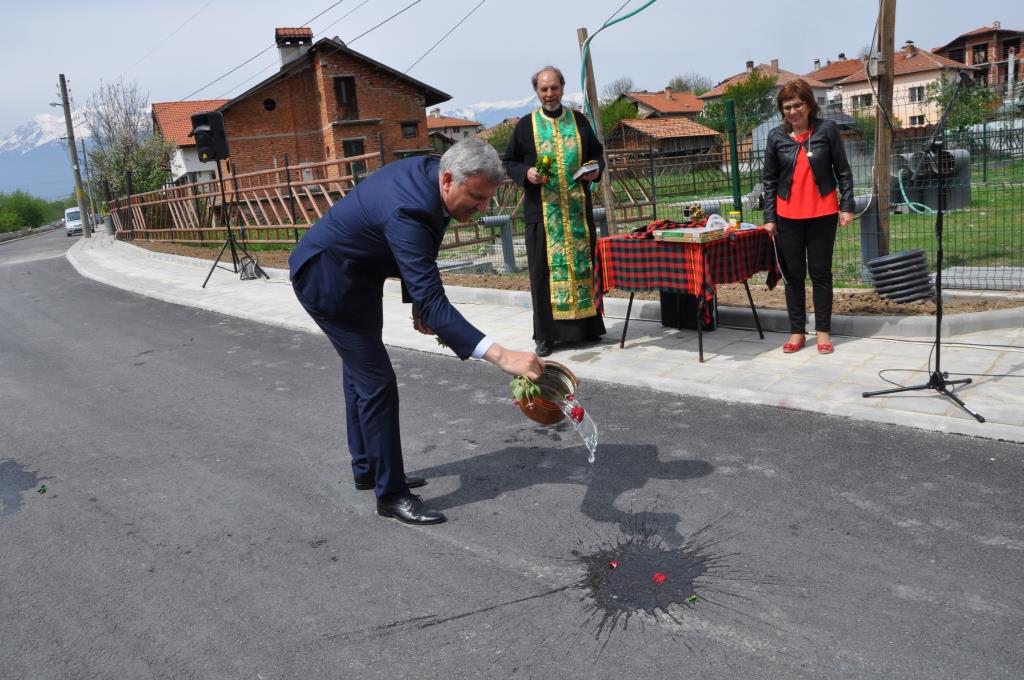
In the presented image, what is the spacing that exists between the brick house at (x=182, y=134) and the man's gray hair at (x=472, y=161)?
4932cm

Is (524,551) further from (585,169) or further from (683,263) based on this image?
(585,169)

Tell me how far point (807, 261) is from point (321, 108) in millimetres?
40335

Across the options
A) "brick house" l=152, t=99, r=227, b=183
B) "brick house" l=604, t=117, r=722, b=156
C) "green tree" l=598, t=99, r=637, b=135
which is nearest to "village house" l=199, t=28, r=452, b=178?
"brick house" l=152, t=99, r=227, b=183

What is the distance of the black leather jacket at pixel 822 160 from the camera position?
6062 mm

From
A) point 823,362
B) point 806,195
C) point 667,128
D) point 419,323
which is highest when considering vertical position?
point 667,128

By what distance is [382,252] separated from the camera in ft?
12.2

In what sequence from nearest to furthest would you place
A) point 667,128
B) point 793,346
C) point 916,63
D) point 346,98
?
point 793,346 → point 346,98 → point 667,128 → point 916,63

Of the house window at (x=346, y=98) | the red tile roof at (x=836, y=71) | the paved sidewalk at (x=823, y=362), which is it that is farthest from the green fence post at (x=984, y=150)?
the red tile roof at (x=836, y=71)

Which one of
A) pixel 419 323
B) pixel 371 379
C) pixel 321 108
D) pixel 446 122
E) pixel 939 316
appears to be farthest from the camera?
pixel 446 122

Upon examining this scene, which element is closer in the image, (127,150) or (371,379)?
(371,379)

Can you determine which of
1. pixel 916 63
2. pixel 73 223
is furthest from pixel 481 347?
pixel 916 63

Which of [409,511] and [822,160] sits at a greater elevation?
[822,160]

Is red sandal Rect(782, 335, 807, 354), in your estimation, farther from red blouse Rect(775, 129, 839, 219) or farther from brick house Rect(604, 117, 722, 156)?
brick house Rect(604, 117, 722, 156)

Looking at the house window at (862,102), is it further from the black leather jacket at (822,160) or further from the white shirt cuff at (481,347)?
the white shirt cuff at (481,347)
